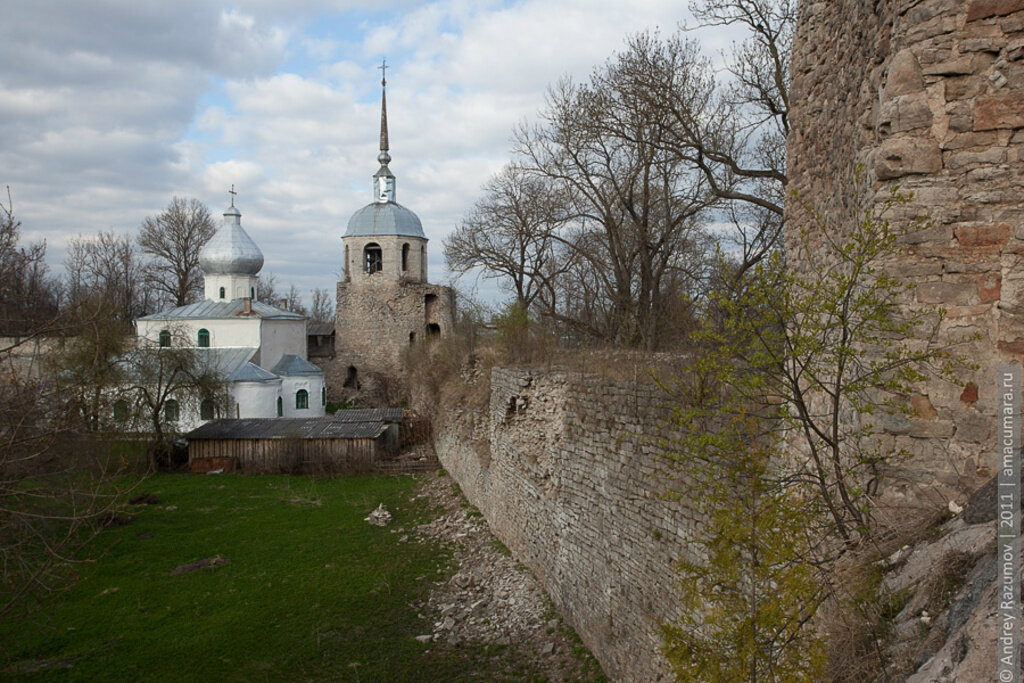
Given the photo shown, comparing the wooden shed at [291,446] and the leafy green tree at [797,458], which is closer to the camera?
the leafy green tree at [797,458]

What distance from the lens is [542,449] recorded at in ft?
33.6

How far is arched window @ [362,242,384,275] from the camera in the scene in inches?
1510

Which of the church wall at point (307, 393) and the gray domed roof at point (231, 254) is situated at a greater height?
the gray domed roof at point (231, 254)

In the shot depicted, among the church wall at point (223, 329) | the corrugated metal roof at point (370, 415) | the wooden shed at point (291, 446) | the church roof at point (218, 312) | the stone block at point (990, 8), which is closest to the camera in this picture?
→ the stone block at point (990, 8)

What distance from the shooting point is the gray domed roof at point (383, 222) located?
38.1 m

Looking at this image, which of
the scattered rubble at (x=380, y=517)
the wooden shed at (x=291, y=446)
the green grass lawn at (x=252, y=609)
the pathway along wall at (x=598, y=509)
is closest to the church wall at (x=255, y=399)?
the wooden shed at (x=291, y=446)

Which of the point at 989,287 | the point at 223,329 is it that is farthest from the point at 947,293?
the point at 223,329

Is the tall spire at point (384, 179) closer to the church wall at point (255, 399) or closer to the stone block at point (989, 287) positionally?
the church wall at point (255, 399)

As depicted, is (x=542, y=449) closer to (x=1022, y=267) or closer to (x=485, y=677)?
(x=485, y=677)

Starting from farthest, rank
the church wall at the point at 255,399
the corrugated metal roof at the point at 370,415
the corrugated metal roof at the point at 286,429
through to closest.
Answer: the church wall at the point at 255,399, the corrugated metal roof at the point at 370,415, the corrugated metal roof at the point at 286,429

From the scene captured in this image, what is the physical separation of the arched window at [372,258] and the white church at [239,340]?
450 cm

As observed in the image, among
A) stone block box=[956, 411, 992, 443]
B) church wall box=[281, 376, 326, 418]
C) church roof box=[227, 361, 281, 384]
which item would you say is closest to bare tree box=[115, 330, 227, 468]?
church roof box=[227, 361, 281, 384]

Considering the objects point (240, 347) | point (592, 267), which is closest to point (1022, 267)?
point (592, 267)

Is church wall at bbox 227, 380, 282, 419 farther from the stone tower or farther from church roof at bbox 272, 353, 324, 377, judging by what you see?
the stone tower
